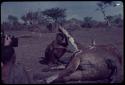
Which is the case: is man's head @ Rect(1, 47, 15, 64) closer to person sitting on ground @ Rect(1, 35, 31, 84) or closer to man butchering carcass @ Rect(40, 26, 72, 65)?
person sitting on ground @ Rect(1, 35, 31, 84)

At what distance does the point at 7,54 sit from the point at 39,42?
1.42 feet

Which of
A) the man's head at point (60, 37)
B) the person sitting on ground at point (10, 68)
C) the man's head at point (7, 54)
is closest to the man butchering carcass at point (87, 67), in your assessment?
the man's head at point (60, 37)

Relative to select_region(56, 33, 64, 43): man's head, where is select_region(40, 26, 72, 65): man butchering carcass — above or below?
below

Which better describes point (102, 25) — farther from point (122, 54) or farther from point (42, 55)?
point (42, 55)

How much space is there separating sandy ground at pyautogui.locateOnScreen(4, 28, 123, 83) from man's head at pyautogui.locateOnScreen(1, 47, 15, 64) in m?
0.07

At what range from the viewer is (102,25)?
5.23 m

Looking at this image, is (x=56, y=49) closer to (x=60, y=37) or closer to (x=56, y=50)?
(x=56, y=50)

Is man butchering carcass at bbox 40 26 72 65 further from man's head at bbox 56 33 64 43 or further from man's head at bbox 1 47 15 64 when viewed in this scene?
man's head at bbox 1 47 15 64

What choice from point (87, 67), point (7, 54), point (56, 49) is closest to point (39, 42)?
point (56, 49)

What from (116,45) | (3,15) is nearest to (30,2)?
(3,15)

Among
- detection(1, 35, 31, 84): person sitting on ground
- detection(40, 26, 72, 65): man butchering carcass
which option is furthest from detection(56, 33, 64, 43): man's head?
detection(1, 35, 31, 84): person sitting on ground

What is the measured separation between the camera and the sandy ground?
5.20 meters

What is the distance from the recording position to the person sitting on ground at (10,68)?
203 inches

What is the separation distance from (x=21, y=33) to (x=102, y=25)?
1.04 m
